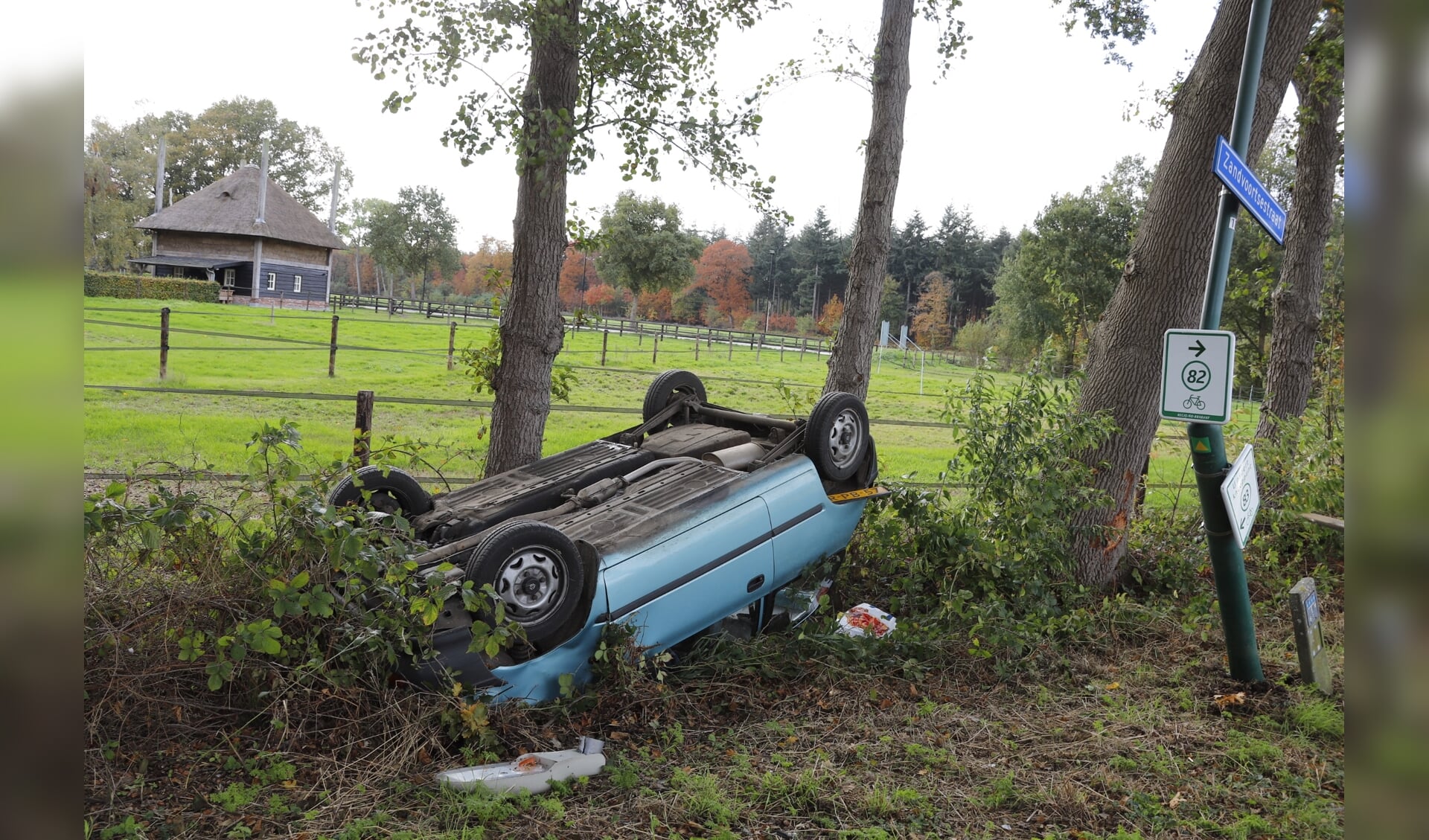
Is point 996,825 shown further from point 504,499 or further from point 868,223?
point 868,223

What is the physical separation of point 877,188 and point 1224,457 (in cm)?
465

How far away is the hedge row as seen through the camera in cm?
3894

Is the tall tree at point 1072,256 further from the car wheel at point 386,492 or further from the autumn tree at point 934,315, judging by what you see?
the car wheel at point 386,492

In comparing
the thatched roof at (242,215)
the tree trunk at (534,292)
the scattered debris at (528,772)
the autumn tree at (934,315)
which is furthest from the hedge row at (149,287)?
the autumn tree at (934,315)

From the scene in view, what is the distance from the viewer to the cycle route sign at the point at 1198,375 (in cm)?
520

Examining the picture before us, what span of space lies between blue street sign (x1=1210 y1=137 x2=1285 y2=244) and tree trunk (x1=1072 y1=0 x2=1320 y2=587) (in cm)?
204

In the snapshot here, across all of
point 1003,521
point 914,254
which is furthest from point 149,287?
point 914,254

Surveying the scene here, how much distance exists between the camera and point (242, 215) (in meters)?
51.7

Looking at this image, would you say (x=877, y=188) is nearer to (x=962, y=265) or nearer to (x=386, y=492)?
(x=386, y=492)

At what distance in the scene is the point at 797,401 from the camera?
8.14 metres

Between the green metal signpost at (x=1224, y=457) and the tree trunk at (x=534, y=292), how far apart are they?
15.4 feet

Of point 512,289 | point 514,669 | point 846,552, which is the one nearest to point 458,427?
point 512,289

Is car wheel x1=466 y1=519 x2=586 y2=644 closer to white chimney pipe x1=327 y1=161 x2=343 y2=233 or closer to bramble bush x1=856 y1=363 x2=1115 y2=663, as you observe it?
bramble bush x1=856 y1=363 x2=1115 y2=663

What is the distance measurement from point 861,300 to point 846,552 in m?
2.91
